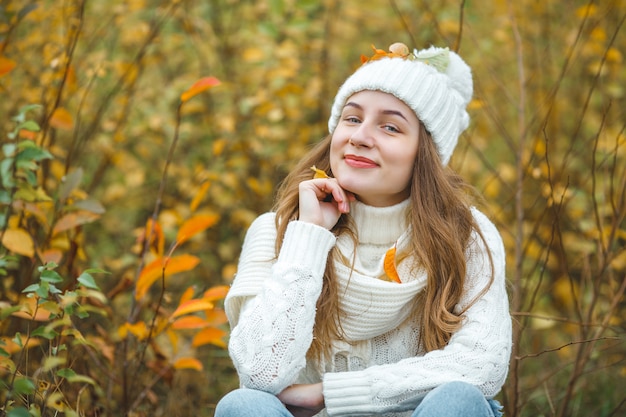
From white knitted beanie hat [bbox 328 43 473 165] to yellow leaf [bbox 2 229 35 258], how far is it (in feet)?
3.51

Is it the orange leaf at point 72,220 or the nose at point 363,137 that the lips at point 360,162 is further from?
the orange leaf at point 72,220

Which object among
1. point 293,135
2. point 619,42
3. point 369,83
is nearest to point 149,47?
point 293,135

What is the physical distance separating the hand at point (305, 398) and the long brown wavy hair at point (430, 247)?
0.56 ft

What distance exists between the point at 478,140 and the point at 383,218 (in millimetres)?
2489

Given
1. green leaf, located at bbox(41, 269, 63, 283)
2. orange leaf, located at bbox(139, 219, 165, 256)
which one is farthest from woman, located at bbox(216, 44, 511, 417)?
green leaf, located at bbox(41, 269, 63, 283)

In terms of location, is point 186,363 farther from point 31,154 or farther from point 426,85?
point 426,85

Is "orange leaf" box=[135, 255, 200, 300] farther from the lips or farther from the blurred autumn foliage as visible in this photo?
the lips

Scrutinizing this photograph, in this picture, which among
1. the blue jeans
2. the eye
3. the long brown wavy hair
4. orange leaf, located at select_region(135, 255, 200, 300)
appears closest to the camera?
the blue jeans

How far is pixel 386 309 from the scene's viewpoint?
6.55 ft

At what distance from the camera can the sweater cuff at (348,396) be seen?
185 centimetres

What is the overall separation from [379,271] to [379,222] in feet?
0.52

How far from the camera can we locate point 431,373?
1.84 meters

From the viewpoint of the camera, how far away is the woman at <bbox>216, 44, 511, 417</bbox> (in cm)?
186

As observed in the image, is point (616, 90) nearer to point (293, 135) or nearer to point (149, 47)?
point (293, 135)
